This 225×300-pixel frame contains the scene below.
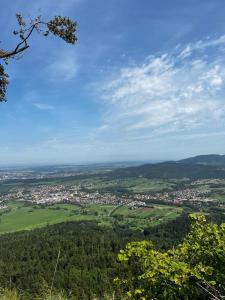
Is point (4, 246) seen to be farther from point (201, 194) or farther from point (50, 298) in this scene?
point (201, 194)

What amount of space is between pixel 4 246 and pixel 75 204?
238 ft

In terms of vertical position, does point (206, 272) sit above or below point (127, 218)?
above

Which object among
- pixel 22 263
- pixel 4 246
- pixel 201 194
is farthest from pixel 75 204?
pixel 22 263

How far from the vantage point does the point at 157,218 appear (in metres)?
114

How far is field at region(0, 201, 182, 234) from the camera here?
109250 millimetres

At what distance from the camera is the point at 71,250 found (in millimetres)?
78812

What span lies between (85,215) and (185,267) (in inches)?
4797

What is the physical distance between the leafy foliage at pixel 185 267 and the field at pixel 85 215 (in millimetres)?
97367

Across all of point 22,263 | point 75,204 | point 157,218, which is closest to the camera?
point 22,263

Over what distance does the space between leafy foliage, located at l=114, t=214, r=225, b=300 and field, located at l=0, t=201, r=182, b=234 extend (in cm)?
9737

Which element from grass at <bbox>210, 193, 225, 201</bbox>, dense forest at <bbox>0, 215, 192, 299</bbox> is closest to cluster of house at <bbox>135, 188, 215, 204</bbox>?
grass at <bbox>210, 193, 225, 201</bbox>

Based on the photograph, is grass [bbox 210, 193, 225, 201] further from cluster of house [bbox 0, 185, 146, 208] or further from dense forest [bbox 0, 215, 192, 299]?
dense forest [bbox 0, 215, 192, 299]

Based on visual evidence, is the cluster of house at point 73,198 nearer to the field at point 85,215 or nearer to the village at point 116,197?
the village at point 116,197

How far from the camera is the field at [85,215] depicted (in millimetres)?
109250
